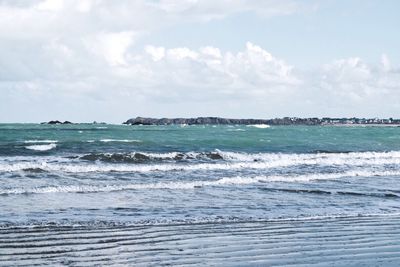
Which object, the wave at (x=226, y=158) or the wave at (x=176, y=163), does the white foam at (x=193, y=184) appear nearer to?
the wave at (x=176, y=163)

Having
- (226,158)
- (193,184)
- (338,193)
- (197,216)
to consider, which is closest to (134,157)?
(226,158)

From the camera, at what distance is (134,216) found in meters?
13.2

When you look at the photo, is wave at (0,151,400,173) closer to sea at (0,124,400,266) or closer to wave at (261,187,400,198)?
sea at (0,124,400,266)

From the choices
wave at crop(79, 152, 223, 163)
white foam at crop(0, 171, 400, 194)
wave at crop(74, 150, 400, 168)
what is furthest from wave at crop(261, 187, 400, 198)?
wave at crop(79, 152, 223, 163)

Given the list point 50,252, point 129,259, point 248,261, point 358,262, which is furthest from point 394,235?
point 50,252

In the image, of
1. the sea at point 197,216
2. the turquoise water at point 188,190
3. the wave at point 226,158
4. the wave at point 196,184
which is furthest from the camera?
the wave at point 226,158

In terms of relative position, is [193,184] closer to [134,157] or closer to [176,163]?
[176,163]

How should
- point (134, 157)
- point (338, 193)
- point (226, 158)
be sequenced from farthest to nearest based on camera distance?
point (226, 158), point (134, 157), point (338, 193)

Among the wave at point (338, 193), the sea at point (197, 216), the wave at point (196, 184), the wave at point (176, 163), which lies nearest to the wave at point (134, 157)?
the wave at point (176, 163)

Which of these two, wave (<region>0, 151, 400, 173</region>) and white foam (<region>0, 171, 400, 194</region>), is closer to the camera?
white foam (<region>0, 171, 400, 194</region>)

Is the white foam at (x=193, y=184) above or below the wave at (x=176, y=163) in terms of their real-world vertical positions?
below

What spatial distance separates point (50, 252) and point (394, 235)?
593 cm

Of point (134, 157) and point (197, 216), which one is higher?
point (134, 157)

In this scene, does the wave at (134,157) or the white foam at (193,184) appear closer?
the white foam at (193,184)
